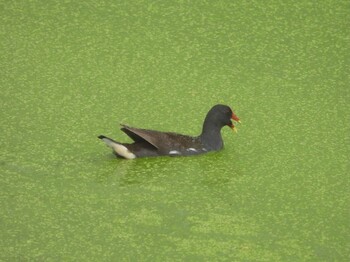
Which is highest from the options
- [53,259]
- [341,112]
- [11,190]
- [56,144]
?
[341,112]

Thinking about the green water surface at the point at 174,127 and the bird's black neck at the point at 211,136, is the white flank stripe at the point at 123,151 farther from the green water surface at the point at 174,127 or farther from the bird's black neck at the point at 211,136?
the bird's black neck at the point at 211,136

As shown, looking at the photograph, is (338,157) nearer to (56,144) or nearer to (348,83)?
(348,83)

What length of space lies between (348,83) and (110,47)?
135 centimetres

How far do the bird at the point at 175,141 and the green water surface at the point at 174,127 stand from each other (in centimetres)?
5

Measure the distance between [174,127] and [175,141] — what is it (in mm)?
267

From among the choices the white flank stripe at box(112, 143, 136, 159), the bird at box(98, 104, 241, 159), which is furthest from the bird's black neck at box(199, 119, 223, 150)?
the white flank stripe at box(112, 143, 136, 159)

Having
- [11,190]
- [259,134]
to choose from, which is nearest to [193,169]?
[259,134]

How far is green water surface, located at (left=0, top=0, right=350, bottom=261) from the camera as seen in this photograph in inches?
189

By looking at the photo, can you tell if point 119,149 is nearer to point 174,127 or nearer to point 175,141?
point 175,141

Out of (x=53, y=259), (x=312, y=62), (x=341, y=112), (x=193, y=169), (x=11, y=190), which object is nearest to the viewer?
(x=53, y=259)

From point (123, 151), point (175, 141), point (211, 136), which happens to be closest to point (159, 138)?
point (175, 141)

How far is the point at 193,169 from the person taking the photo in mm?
5473

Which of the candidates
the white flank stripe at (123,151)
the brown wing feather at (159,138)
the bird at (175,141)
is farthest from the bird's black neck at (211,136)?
the white flank stripe at (123,151)

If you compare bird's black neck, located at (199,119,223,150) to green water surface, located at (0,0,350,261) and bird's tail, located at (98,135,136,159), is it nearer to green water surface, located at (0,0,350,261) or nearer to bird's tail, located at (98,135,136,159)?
green water surface, located at (0,0,350,261)
